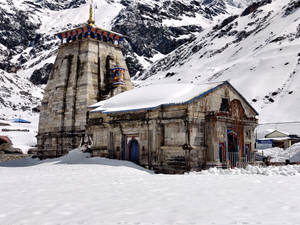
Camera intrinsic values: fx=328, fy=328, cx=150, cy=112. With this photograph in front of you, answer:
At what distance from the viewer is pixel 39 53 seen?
166 m

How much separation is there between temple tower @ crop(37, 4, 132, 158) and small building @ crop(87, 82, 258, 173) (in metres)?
3.72

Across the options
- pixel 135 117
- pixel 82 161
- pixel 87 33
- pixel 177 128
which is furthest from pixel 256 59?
pixel 82 161

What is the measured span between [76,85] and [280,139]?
25.9 m

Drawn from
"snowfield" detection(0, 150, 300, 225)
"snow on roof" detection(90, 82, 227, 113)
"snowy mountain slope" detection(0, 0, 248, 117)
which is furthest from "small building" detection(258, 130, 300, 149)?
"snowy mountain slope" detection(0, 0, 248, 117)

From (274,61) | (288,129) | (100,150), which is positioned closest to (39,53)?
(274,61)

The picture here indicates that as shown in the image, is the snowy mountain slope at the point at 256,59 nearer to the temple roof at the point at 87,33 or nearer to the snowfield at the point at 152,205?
the temple roof at the point at 87,33

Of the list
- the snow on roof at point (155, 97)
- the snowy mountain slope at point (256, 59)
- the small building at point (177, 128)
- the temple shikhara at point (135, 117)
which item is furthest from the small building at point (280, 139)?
→ the snow on roof at point (155, 97)

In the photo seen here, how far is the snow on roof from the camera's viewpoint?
20894mm

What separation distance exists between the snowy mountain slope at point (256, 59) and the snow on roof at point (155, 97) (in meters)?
37.0

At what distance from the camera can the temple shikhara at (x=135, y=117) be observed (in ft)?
66.3

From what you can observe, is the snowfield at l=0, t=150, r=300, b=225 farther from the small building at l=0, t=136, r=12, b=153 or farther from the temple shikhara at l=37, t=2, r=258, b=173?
the small building at l=0, t=136, r=12, b=153

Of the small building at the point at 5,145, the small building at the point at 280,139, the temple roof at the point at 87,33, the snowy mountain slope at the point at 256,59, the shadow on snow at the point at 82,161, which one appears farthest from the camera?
the snowy mountain slope at the point at 256,59

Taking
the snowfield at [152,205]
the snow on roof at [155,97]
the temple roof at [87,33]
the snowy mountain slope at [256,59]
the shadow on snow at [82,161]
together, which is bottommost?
the snowfield at [152,205]

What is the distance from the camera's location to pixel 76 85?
28.9m
